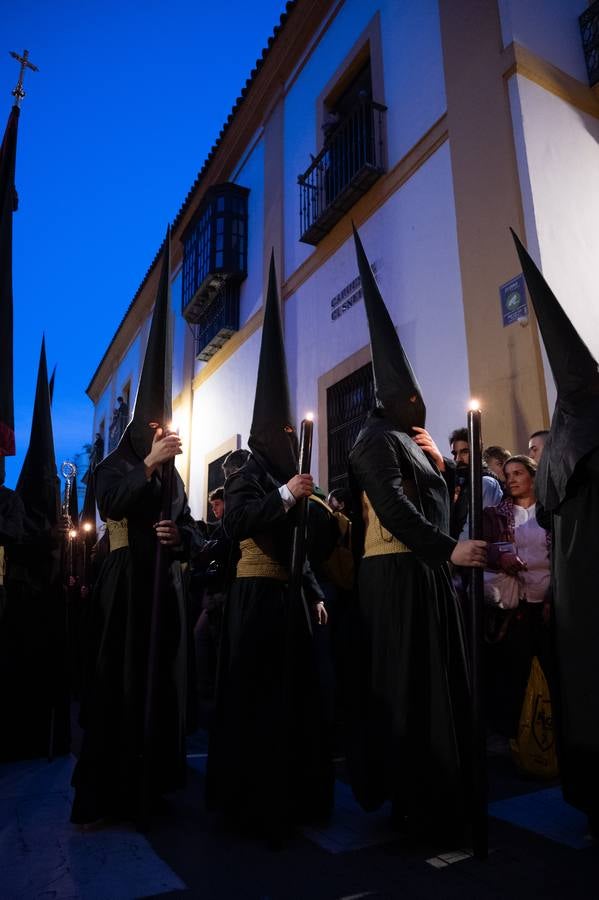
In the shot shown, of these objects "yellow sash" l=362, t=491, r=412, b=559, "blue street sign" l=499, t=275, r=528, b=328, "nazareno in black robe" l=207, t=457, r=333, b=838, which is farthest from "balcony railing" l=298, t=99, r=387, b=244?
"nazareno in black robe" l=207, t=457, r=333, b=838

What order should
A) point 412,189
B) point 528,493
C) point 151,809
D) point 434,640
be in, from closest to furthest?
point 434,640 → point 151,809 → point 528,493 → point 412,189

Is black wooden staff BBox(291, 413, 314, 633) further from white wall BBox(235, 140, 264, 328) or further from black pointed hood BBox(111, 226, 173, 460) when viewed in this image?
white wall BBox(235, 140, 264, 328)

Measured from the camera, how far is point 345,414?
7.62 metres

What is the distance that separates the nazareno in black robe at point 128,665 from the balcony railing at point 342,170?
5.76m

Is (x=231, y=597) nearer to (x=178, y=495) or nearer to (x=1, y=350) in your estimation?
(x=178, y=495)

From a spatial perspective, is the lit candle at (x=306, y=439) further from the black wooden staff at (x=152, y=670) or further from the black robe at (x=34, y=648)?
the black robe at (x=34, y=648)

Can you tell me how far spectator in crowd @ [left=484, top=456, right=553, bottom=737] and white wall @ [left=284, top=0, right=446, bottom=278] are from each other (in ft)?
16.5

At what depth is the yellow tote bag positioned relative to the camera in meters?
3.11

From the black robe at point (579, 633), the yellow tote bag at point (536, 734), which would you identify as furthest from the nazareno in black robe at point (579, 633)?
the yellow tote bag at point (536, 734)

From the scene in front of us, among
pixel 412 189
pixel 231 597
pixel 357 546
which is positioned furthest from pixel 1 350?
pixel 412 189

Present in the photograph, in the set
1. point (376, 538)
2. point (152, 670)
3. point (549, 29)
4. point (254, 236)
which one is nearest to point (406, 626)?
point (376, 538)

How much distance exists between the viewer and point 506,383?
5.18 m

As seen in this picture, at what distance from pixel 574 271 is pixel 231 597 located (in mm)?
4454

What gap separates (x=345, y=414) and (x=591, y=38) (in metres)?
4.80
